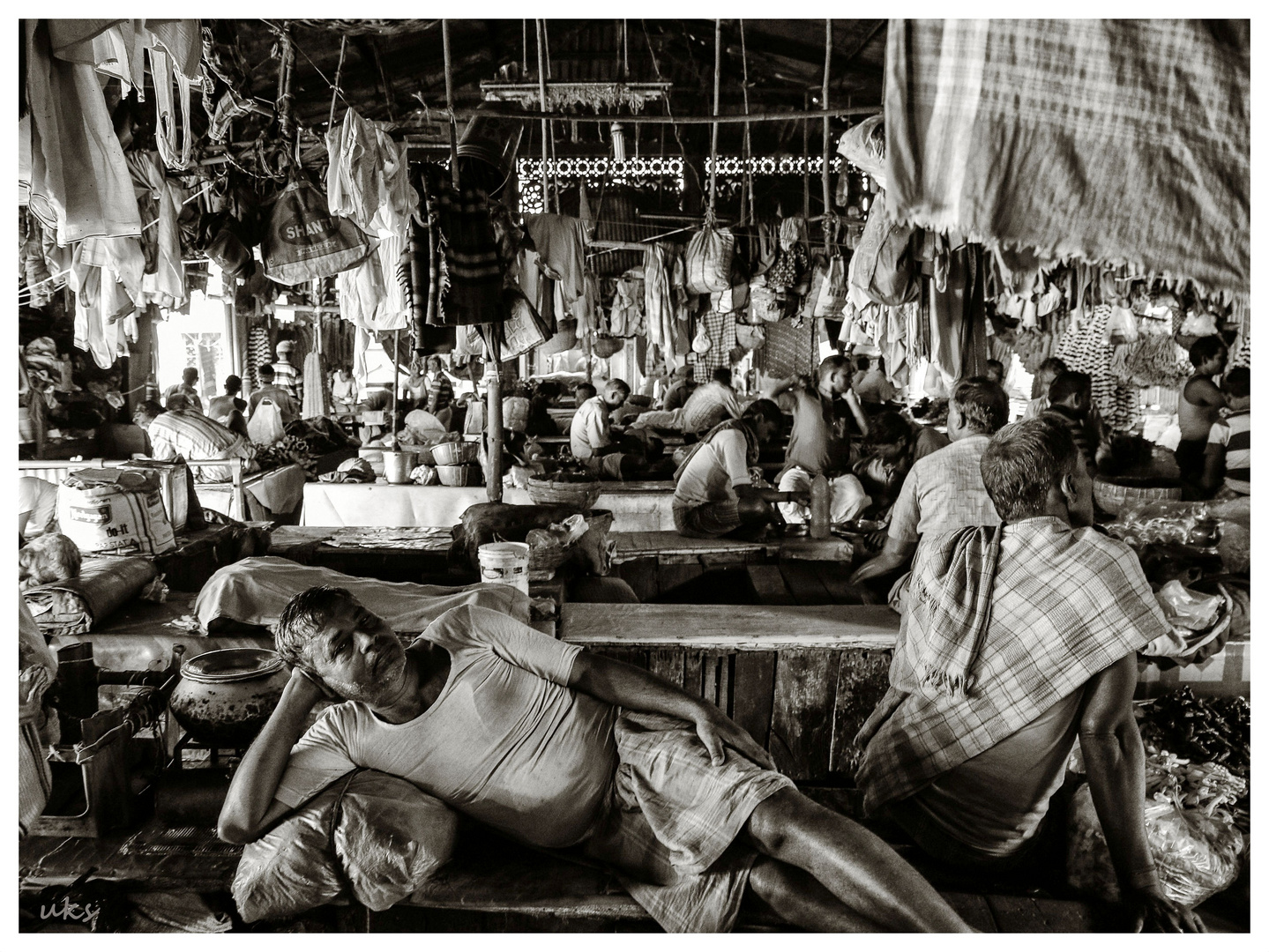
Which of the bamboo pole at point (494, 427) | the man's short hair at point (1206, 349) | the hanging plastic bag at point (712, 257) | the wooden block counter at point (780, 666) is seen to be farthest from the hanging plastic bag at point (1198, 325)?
the bamboo pole at point (494, 427)

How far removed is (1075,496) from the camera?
2.43 metres

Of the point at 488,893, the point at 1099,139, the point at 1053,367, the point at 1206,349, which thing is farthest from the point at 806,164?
the point at 488,893

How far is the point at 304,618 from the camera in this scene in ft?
7.32

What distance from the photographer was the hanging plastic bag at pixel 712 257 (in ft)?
21.9

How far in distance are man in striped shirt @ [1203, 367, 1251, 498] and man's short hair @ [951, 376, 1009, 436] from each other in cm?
255

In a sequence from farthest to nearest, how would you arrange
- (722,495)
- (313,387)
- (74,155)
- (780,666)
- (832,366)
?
1. (313,387)
2. (832,366)
3. (722,495)
4. (780,666)
5. (74,155)

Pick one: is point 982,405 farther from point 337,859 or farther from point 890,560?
point 337,859

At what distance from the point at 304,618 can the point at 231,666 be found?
0.80 metres

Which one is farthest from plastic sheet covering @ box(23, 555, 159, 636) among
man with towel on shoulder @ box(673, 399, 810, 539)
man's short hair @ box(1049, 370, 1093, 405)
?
man's short hair @ box(1049, 370, 1093, 405)

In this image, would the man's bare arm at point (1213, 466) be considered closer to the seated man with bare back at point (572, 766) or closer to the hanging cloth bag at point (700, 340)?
the hanging cloth bag at point (700, 340)

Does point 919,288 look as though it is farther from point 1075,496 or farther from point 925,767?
point 925,767

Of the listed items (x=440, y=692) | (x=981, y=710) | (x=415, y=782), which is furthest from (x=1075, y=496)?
(x=415, y=782)

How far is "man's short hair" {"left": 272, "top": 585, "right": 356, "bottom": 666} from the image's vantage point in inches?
87.8

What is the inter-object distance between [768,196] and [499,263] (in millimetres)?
6542
